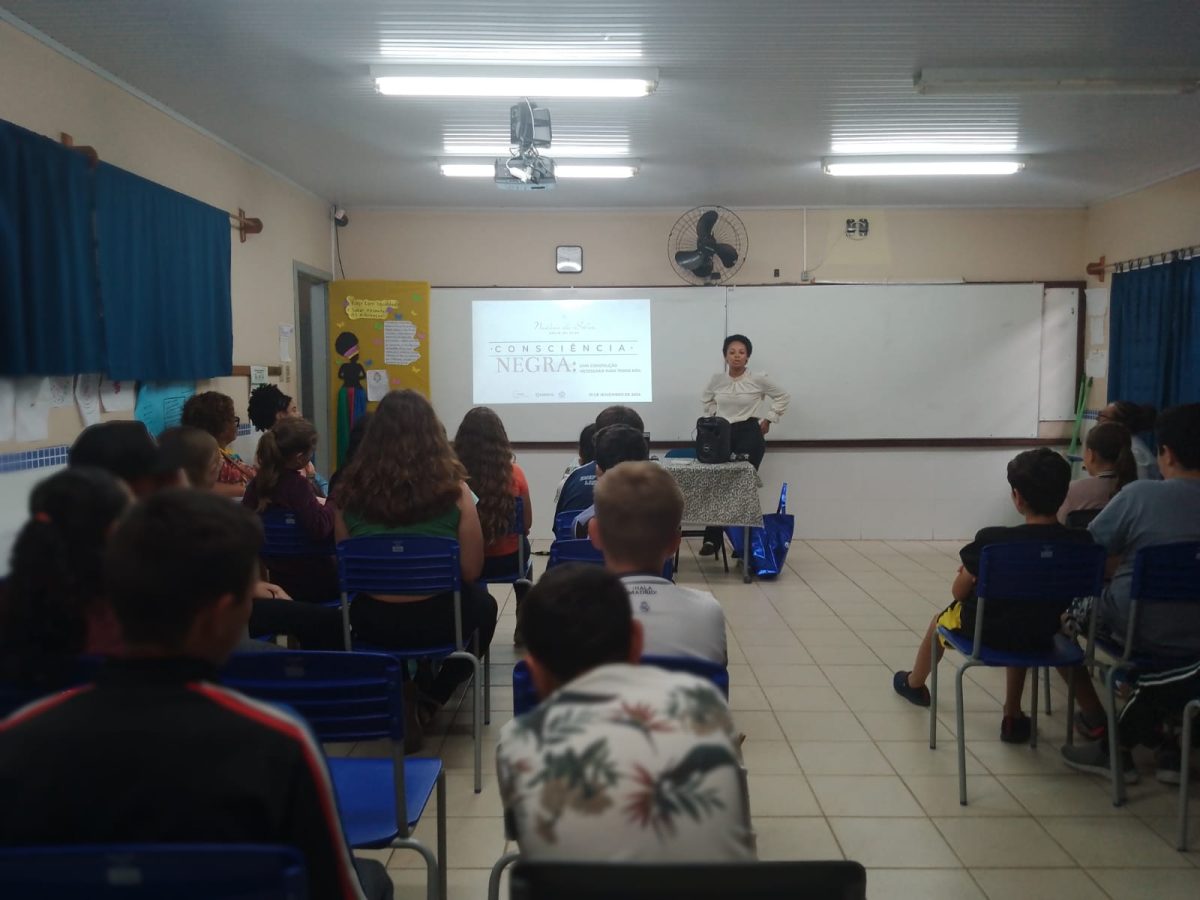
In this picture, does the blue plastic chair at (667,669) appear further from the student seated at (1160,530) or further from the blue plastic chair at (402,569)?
the student seated at (1160,530)

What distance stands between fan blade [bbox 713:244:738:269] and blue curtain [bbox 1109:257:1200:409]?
288 centimetres

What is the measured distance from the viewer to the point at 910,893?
94.3 inches

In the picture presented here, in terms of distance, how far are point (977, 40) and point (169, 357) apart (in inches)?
151

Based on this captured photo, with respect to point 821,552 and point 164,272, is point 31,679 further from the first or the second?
point 821,552

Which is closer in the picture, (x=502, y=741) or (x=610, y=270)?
(x=502, y=741)

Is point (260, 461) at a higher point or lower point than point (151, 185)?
lower

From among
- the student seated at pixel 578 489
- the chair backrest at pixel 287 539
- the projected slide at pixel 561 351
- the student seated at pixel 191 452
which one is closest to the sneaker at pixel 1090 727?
the student seated at pixel 578 489

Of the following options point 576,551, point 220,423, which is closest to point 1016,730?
point 576,551

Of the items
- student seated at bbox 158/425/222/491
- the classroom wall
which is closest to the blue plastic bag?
the classroom wall

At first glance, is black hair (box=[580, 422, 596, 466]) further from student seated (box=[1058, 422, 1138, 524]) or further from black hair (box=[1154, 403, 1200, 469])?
black hair (box=[1154, 403, 1200, 469])

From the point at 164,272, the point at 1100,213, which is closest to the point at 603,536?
the point at 164,272

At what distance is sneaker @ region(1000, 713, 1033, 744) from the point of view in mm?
3379

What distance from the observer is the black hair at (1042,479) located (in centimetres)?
298

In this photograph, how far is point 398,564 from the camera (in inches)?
115
